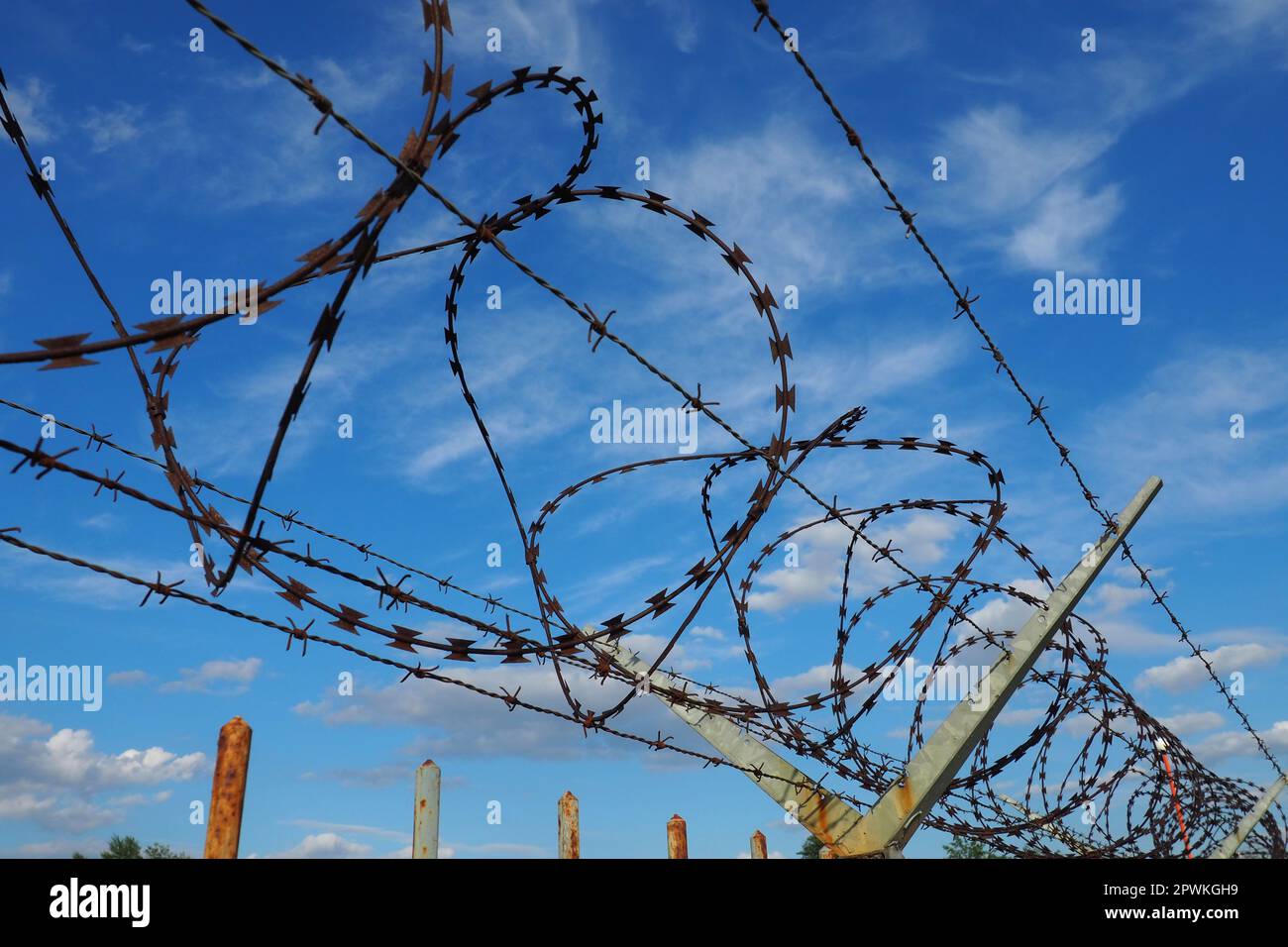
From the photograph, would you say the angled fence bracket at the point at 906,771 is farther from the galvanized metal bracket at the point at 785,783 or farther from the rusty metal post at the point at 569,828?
the rusty metal post at the point at 569,828

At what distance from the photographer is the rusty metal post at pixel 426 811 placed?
766 centimetres

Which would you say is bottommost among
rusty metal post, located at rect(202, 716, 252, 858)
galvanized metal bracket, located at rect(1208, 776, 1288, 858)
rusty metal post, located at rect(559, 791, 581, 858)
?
galvanized metal bracket, located at rect(1208, 776, 1288, 858)

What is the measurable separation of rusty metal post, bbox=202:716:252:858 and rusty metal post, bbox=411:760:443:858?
2591mm

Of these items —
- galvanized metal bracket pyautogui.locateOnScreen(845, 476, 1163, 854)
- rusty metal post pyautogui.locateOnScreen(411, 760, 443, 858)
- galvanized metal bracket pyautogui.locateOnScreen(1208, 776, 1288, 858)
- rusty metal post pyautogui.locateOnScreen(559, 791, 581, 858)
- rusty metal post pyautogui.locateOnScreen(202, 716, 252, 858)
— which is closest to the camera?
rusty metal post pyautogui.locateOnScreen(202, 716, 252, 858)

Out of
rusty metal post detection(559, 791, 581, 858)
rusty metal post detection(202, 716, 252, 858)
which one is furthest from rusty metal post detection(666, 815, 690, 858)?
rusty metal post detection(202, 716, 252, 858)

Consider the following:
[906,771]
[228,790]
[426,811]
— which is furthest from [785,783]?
[228,790]

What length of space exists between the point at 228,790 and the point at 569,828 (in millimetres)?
4834

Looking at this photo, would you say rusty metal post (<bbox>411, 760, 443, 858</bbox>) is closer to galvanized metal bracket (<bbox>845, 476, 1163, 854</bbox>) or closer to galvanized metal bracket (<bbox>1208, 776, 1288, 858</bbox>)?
galvanized metal bracket (<bbox>845, 476, 1163, 854</bbox>)

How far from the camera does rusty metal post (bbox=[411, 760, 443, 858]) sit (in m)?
7.66

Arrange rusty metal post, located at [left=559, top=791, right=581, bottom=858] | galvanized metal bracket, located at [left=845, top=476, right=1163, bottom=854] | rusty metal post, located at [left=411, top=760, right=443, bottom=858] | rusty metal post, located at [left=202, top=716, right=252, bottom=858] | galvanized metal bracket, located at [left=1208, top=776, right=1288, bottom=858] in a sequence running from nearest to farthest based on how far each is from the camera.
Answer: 1. rusty metal post, located at [left=202, top=716, right=252, bottom=858]
2. galvanized metal bracket, located at [left=845, top=476, right=1163, bottom=854]
3. rusty metal post, located at [left=411, top=760, right=443, bottom=858]
4. rusty metal post, located at [left=559, top=791, right=581, bottom=858]
5. galvanized metal bracket, located at [left=1208, top=776, right=1288, bottom=858]

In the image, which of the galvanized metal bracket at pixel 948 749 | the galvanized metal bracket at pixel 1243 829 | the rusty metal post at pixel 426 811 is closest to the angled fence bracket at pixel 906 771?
the galvanized metal bracket at pixel 948 749

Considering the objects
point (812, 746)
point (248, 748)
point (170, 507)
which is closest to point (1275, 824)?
point (812, 746)

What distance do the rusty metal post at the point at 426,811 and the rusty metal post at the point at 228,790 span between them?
259cm

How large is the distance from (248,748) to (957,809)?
17.8 feet
